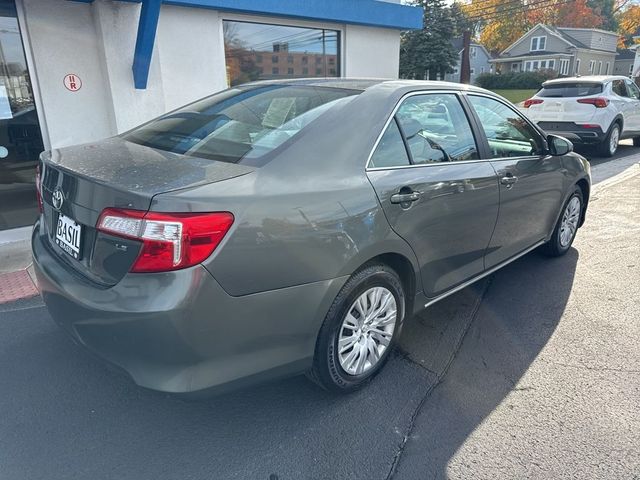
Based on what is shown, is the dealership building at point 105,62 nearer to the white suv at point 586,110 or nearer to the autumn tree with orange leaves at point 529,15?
the white suv at point 586,110

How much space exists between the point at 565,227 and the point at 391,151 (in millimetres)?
2746

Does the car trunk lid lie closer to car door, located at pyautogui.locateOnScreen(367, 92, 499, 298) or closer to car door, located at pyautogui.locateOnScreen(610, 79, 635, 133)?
car door, located at pyautogui.locateOnScreen(367, 92, 499, 298)

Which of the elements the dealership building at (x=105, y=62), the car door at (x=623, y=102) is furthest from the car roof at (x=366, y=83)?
the car door at (x=623, y=102)

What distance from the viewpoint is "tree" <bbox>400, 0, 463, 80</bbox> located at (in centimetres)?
3497

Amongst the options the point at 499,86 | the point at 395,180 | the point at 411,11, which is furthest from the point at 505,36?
the point at 395,180

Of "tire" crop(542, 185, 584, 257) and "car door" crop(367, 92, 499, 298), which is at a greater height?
"car door" crop(367, 92, 499, 298)

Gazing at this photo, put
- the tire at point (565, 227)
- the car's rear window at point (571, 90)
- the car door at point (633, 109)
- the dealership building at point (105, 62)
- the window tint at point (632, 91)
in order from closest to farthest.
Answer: the tire at point (565, 227) → the dealership building at point (105, 62) → the car's rear window at point (571, 90) → the car door at point (633, 109) → the window tint at point (632, 91)

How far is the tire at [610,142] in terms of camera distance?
398 inches

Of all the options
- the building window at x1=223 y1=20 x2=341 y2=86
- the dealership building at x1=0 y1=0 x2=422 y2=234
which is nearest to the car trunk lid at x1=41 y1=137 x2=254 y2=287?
the dealership building at x1=0 y1=0 x2=422 y2=234

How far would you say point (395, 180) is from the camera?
8.21 feet

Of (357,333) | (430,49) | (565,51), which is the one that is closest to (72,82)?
(357,333)

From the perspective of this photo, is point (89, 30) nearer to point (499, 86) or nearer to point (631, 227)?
point (631, 227)

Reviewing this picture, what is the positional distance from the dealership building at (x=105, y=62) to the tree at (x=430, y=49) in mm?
30380

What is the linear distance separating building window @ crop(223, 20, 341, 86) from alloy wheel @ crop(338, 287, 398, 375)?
217 inches
